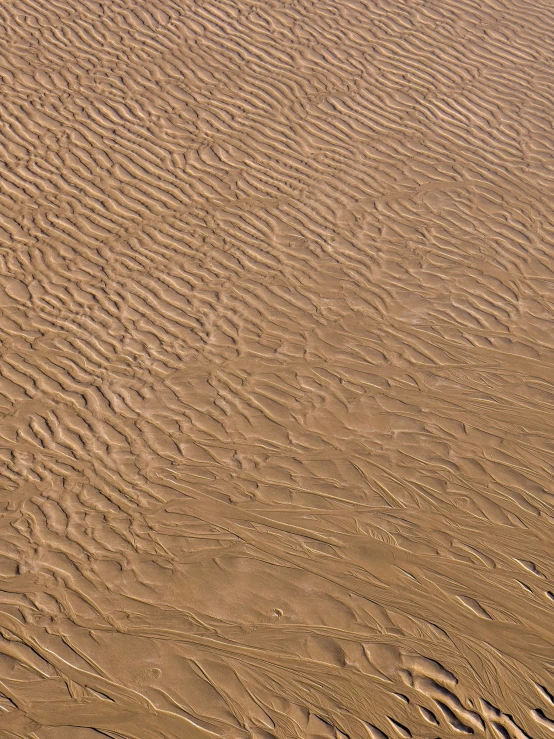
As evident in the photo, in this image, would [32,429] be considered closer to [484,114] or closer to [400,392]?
[400,392]

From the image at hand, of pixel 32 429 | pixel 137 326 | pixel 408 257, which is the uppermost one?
pixel 408 257

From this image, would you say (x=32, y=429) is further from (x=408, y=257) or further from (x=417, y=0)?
(x=417, y=0)

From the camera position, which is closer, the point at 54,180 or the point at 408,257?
the point at 408,257

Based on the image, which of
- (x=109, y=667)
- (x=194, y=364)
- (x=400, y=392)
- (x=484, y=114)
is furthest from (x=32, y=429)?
(x=484, y=114)

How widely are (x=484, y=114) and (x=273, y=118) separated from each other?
9.01 ft

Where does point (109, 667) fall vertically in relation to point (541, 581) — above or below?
below

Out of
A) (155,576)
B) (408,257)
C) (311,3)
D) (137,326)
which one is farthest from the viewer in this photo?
(311,3)

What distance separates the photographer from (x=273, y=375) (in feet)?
24.6

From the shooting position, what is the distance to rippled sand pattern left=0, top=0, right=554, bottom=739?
5062 mm

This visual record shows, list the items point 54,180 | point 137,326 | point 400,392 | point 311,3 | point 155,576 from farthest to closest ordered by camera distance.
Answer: point 311,3, point 54,180, point 137,326, point 400,392, point 155,576

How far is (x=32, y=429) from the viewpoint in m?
6.84

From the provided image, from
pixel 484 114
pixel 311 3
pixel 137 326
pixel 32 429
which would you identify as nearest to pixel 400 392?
pixel 137 326

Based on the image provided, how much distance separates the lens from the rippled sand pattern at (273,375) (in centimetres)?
506

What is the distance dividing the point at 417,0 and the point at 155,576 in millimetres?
11354
